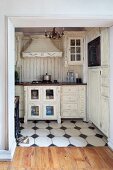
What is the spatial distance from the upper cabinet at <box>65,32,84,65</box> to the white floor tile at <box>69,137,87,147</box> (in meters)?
2.29

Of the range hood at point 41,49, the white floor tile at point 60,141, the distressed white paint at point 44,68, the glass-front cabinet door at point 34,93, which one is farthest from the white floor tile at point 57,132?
the range hood at point 41,49

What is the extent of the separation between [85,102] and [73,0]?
118 inches

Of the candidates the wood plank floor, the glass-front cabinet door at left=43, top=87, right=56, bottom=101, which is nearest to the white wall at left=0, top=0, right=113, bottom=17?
the wood plank floor

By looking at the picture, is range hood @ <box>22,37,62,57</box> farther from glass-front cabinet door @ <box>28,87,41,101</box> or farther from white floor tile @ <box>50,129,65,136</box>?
white floor tile @ <box>50,129,65,136</box>

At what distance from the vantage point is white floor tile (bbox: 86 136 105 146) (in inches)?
144

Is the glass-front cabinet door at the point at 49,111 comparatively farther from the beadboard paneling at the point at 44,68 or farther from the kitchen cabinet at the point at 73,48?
the kitchen cabinet at the point at 73,48

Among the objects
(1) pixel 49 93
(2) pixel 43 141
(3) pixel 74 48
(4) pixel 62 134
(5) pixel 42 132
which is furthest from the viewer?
(3) pixel 74 48

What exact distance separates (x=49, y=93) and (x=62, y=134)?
1.34 metres

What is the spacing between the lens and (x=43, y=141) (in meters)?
3.75

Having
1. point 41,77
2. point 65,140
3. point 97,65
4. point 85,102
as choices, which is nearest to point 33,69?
point 41,77

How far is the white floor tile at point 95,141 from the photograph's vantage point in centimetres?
366

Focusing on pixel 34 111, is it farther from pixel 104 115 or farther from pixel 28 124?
pixel 104 115

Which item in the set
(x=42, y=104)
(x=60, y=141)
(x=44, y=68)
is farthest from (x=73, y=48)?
(x=60, y=141)

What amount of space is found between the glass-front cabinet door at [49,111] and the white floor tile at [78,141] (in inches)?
53.6
